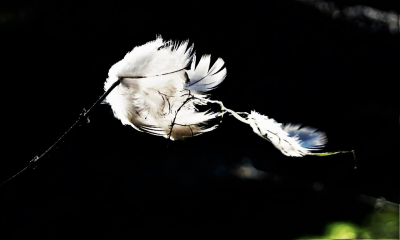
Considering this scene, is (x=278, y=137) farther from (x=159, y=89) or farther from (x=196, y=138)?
(x=196, y=138)

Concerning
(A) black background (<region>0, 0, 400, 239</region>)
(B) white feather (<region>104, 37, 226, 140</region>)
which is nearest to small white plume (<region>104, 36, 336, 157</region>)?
(B) white feather (<region>104, 37, 226, 140</region>)

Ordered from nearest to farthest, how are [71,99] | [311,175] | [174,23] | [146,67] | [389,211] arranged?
[146,67] < [389,211] < [174,23] < [71,99] < [311,175]

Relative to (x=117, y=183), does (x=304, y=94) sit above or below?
above

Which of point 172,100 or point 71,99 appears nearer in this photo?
point 172,100

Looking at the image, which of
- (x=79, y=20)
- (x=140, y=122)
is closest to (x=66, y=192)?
(x=79, y=20)

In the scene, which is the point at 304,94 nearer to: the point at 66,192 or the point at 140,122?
the point at 66,192

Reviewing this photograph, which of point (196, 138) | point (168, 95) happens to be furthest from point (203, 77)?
Answer: point (196, 138)

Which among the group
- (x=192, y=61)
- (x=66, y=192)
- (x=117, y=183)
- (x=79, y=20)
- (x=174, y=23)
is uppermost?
(x=174, y=23)
